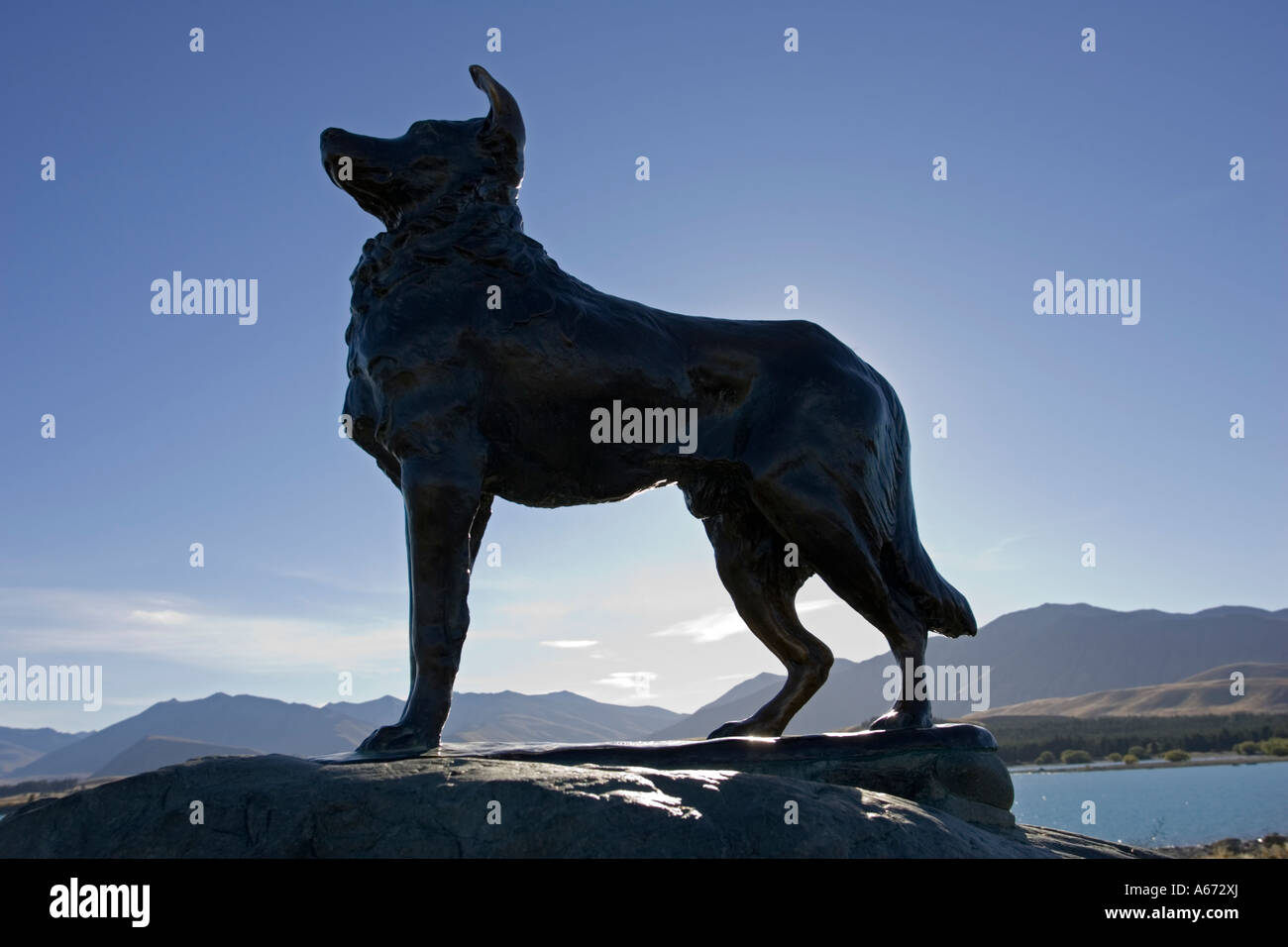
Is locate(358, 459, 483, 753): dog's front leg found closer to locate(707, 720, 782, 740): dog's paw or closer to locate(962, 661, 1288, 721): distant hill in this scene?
locate(707, 720, 782, 740): dog's paw

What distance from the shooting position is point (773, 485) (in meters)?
5.39

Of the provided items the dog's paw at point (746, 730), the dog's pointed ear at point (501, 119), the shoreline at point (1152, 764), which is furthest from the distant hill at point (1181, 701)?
the dog's pointed ear at point (501, 119)

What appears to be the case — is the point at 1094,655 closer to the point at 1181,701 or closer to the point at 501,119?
the point at 1181,701

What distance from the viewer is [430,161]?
545 cm

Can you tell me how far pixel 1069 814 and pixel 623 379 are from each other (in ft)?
93.0

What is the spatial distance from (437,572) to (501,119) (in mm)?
2451

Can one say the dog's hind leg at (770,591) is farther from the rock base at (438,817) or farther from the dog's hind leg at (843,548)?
the rock base at (438,817)

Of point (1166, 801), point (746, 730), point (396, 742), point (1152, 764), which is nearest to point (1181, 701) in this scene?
point (1152, 764)

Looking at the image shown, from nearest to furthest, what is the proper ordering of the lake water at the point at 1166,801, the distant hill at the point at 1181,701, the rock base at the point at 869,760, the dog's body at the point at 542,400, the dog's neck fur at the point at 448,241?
the rock base at the point at 869,760
the dog's body at the point at 542,400
the dog's neck fur at the point at 448,241
the lake water at the point at 1166,801
the distant hill at the point at 1181,701

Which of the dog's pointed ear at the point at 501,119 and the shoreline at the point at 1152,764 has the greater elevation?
the dog's pointed ear at the point at 501,119

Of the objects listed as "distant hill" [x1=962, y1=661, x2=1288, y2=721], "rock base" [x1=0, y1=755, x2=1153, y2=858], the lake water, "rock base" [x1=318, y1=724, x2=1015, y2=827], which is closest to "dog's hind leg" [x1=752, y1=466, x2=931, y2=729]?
"rock base" [x1=318, y1=724, x2=1015, y2=827]

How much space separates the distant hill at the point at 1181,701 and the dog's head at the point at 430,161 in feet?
281

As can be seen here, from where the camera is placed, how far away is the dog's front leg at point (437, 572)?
4.84 m

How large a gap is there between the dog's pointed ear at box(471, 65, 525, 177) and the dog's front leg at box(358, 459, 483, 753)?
1.84 meters
